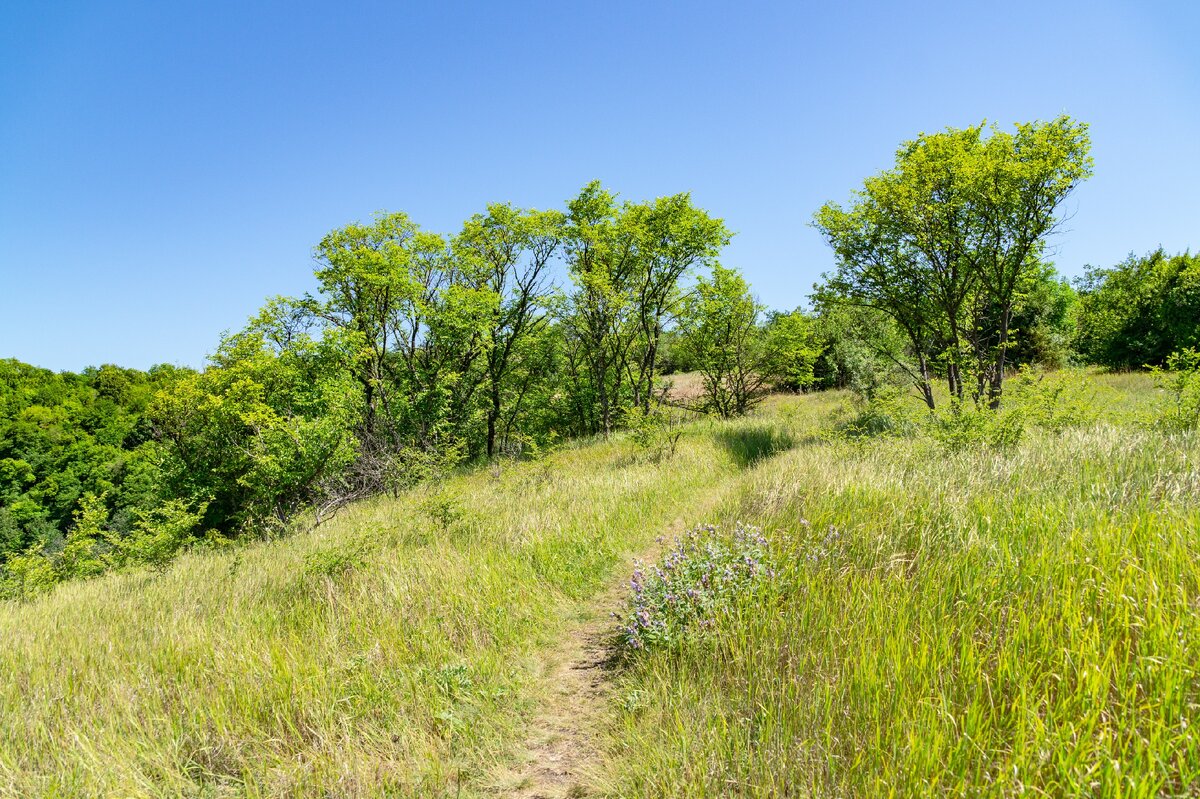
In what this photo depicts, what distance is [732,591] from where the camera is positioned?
394cm

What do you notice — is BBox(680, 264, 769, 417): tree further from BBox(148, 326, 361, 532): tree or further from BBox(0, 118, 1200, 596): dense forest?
BBox(148, 326, 361, 532): tree

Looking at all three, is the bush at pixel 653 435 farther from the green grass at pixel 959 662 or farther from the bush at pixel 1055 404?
the green grass at pixel 959 662

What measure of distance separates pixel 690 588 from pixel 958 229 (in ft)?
50.8

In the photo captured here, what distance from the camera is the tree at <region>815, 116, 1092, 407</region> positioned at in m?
12.6

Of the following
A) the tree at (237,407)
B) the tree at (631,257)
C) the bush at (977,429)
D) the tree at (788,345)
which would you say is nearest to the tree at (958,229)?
the bush at (977,429)

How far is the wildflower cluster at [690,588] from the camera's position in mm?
3807

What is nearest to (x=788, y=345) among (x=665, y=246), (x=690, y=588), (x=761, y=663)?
(x=665, y=246)

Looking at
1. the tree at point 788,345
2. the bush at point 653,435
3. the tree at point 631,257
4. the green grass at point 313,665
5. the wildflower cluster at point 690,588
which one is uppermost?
the tree at point 631,257

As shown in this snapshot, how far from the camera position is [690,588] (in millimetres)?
4043

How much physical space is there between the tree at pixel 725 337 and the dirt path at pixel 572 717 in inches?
887

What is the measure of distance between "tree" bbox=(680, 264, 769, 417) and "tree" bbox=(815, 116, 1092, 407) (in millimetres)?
9510

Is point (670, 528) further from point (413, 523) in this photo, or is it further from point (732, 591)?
point (413, 523)

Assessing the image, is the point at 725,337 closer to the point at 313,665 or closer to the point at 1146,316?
the point at 313,665

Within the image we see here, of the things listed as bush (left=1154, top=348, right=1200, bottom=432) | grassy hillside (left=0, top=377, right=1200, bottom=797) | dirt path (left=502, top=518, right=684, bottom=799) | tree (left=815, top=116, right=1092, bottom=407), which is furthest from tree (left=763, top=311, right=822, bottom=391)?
dirt path (left=502, top=518, right=684, bottom=799)
